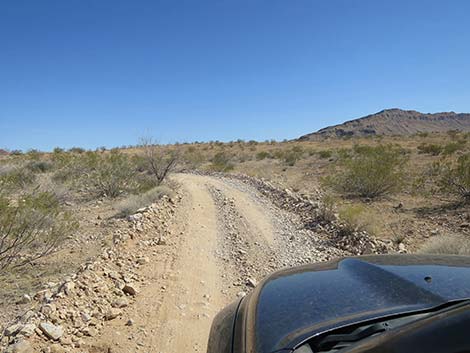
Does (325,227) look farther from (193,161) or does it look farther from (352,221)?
(193,161)

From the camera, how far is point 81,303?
188 inches

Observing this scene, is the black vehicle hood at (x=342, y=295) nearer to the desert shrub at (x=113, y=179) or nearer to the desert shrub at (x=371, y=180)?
the desert shrub at (x=371, y=180)

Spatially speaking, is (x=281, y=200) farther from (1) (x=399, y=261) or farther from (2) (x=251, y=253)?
(1) (x=399, y=261)

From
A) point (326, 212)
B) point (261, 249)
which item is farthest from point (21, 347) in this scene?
point (326, 212)

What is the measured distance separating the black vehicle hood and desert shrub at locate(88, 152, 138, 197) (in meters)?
13.1

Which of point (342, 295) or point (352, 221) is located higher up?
point (342, 295)

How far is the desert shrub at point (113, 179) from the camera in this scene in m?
14.6

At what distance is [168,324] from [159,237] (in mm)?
3677

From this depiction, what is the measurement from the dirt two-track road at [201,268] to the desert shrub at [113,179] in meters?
4.14

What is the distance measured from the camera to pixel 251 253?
7.31 m

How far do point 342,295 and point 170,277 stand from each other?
177 inches

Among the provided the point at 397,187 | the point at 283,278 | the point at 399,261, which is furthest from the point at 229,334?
the point at 397,187

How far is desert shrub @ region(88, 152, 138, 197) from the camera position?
1456 cm

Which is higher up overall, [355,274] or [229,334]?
[355,274]
